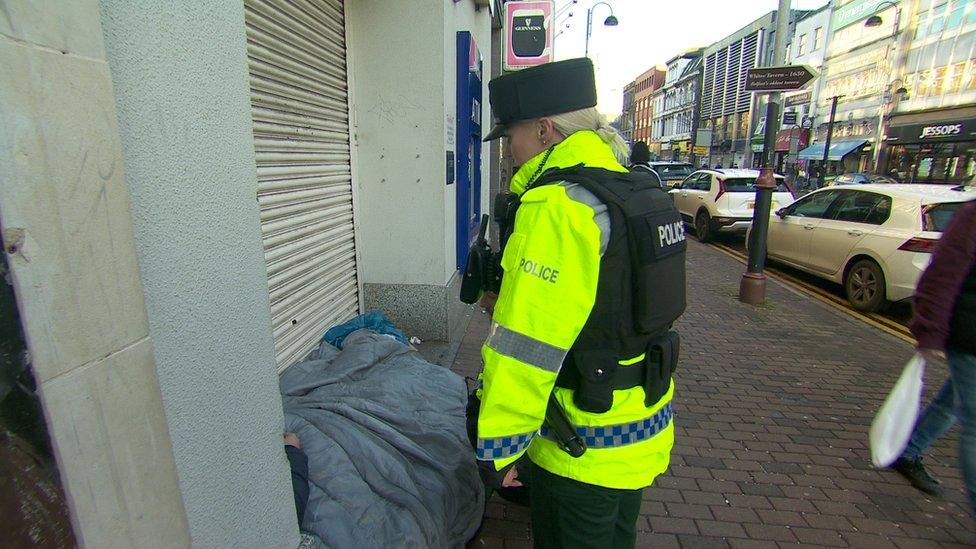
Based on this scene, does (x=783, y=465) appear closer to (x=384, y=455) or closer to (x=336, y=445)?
(x=384, y=455)

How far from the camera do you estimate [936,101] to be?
26.8m

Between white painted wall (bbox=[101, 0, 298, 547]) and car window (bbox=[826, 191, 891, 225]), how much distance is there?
7815mm

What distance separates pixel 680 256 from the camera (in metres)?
1.73

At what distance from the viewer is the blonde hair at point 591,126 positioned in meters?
1.72

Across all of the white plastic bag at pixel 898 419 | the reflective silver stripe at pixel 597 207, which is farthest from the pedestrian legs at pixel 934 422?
the reflective silver stripe at pixel 597 207

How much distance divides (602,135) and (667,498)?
7.62 feet

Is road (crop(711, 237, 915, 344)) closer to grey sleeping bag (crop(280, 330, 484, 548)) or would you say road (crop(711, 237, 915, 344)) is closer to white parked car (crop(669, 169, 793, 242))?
white parked car (crop(669, 169, 793, 242))

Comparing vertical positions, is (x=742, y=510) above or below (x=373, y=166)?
below

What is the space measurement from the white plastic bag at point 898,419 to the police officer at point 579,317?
1.21m

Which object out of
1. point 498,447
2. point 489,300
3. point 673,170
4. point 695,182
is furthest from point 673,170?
point 498,447

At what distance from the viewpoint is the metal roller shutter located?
3.13 metres

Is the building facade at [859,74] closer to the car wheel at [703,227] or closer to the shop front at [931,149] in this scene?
the shop front at [931,149]

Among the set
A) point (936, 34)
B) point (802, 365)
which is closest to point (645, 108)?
point (936, 34)

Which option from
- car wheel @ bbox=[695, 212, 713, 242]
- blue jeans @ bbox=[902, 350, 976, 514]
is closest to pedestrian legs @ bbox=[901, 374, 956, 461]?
blue jeans @ bbox=[902, 350, 976, 514]
